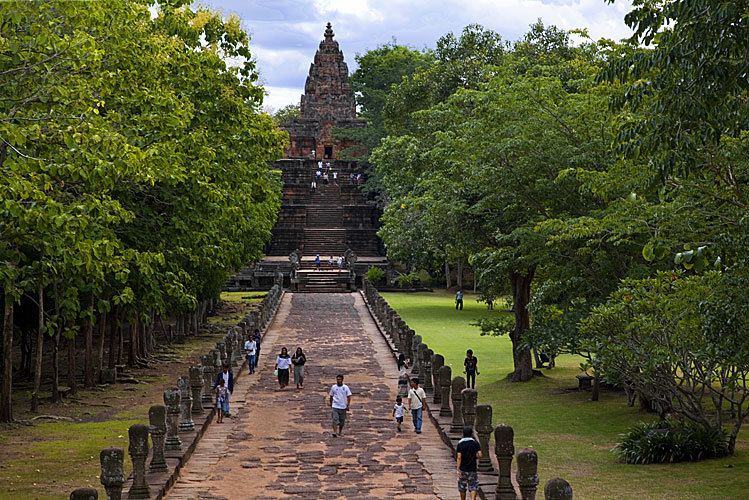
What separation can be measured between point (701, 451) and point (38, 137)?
35.8 ft

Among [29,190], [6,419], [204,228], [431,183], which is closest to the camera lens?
[29,190]

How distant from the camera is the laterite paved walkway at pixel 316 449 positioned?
1422cm

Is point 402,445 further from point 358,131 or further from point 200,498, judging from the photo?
point 358,131

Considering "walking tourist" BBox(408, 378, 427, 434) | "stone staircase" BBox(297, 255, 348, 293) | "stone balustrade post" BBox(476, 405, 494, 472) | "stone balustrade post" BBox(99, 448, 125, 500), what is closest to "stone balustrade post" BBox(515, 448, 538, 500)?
"stone balustrade post" BBox(476, 405, 494, 472)

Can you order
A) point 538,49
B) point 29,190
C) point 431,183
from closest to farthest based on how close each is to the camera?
point 29,190 < point 431,183 < point 538,49

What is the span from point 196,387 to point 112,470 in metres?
8.03

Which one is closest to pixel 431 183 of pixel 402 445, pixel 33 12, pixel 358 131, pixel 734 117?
pixel 402 445

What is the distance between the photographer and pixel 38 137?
13984 millimetres

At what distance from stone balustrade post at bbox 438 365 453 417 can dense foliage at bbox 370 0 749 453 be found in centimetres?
244

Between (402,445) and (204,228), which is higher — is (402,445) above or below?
below

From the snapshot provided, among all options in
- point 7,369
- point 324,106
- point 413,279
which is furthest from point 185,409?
point 324,106

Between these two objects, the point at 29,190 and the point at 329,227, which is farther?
the point at 329,227

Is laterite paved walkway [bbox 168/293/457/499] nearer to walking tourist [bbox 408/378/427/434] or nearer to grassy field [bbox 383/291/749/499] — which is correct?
walking tourist [bbox 408/378/427/434]

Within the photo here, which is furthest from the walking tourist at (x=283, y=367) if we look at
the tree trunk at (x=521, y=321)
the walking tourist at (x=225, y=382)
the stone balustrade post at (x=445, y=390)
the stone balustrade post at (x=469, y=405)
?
the stone balustrade post at (x=469, y=405)
